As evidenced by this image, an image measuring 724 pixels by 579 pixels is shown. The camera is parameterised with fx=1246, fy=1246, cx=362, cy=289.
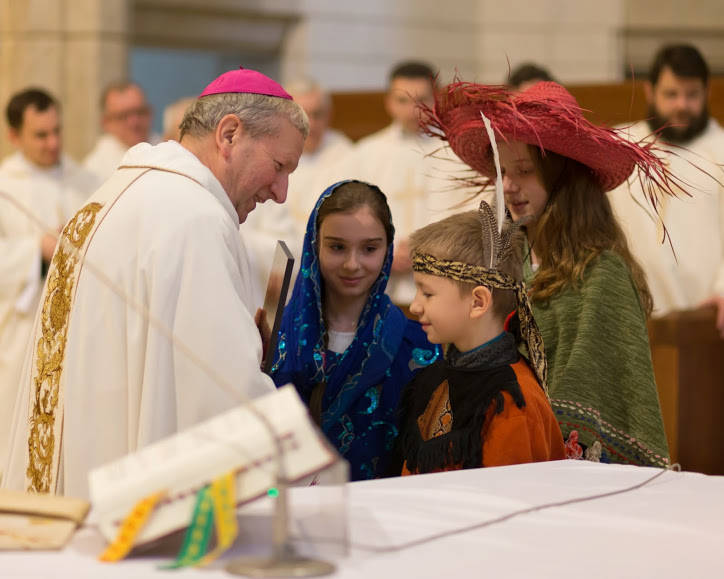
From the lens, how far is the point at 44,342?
3.13m

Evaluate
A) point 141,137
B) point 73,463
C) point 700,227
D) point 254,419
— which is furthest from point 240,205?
point 141,137

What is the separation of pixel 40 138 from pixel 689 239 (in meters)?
4.12

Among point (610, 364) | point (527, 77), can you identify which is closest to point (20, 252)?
point (527, 77)

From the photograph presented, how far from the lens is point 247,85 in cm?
319

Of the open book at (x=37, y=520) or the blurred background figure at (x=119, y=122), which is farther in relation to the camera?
the blurred background figure at (x=119, y=122)

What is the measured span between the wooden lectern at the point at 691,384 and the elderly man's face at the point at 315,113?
3396mm

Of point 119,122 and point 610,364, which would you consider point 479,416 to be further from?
point 119,122

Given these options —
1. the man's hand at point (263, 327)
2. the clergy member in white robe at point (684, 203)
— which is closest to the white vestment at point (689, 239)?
the clergy member in white robe at point (684, 203)

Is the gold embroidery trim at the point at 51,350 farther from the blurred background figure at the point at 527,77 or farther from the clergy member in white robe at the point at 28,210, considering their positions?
the blurred background figure at the point at 527,77

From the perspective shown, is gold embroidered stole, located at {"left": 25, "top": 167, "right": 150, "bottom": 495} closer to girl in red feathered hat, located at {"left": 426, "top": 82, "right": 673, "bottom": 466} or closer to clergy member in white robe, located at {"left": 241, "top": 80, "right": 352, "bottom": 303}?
girl in red feathered hat, located at {"left": 426, "top": 82, "right": 673, "bottom": 466}

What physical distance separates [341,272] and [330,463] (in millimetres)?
1809

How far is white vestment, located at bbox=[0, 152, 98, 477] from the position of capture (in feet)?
23.9

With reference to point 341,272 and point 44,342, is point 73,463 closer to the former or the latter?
point 44,342

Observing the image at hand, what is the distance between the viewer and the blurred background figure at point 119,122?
30.3ft
